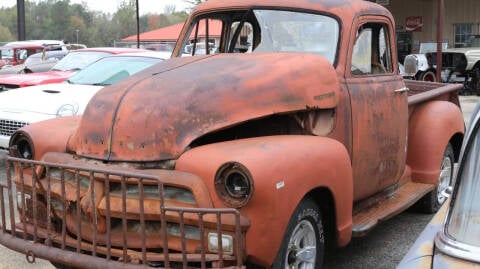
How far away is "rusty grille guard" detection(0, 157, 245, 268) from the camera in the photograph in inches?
120

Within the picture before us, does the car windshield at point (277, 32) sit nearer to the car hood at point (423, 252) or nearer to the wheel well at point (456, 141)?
the car hood at point (423, 252)

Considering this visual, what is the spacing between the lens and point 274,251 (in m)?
3.20

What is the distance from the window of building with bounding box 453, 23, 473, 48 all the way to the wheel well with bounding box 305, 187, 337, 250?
26.3m

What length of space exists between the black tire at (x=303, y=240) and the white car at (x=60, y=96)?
4029 mm

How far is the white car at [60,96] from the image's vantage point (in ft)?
22.8

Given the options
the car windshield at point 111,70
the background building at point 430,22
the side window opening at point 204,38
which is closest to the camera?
the side window opening at point 204,38

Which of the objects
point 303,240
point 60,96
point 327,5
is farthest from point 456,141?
point 60,96

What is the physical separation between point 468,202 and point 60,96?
19.5 ft

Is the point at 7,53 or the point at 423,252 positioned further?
the point at 7,53

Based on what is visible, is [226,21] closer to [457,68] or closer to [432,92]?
[432,92]

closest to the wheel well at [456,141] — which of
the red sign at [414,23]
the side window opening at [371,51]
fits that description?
the side window opening at [371,51]

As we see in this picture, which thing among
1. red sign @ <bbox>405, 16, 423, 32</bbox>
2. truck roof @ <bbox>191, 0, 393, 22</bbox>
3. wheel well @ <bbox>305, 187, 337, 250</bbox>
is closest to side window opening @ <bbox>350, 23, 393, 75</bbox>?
truck roof @ <bbox>191, 0, 393, 22</bbox>

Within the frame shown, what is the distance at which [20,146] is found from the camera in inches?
167

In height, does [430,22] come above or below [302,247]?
above
